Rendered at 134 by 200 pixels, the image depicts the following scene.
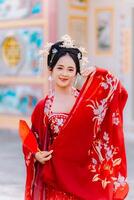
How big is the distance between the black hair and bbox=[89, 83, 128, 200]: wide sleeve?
263 mm

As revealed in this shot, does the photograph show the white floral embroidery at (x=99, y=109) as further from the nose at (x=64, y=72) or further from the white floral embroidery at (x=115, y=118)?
the nose at (x=64, y=72)

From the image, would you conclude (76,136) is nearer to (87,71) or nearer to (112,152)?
(112,152)

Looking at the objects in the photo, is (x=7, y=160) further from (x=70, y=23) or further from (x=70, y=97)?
(x=70, y=97)

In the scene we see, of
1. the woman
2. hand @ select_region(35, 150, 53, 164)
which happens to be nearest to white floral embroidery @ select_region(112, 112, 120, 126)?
the woman

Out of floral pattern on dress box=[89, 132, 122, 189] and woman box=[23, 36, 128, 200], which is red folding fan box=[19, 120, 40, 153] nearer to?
woman box=[23, 36, 128, 200]

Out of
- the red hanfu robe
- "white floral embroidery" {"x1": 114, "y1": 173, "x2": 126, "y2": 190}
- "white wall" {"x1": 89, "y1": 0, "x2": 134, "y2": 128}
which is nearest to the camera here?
the red hanfu robe

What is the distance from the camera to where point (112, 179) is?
3.04 meters

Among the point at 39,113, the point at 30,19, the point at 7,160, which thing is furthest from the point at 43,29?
the point at 39,113

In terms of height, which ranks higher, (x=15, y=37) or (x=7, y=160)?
(x=15, y=37)

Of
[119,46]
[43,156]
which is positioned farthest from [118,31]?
[43,156]

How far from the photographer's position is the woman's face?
303cm

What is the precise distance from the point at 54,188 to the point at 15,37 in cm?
858

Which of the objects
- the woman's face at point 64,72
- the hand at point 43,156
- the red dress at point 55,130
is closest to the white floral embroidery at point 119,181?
the red dress at point 55,130

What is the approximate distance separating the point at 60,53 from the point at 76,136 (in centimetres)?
45
